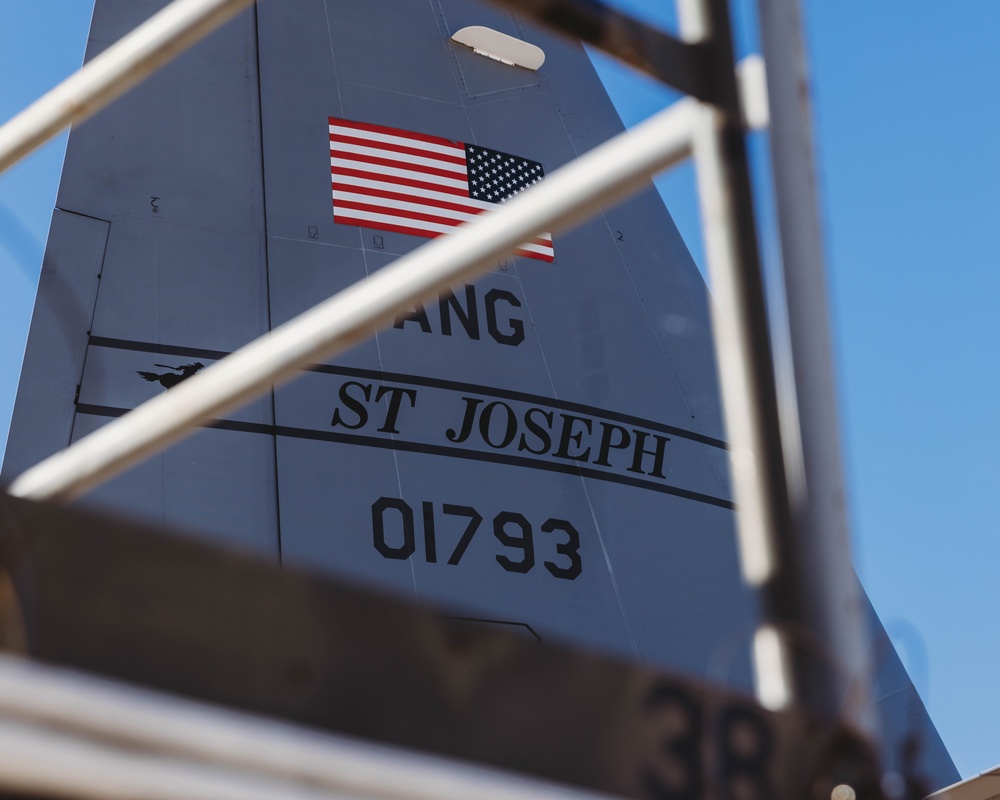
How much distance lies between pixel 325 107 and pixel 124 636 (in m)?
6.02

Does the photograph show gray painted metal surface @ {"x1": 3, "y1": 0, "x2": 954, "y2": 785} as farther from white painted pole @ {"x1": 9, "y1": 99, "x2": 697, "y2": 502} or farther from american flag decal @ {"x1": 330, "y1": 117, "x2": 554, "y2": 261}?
white painted pole @ {"x1": 9, "y1": 99, "x2": 697, "y2": 502}

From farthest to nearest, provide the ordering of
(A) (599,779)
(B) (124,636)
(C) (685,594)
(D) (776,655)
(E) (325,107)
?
(E) (325,107) → (C) (685,594) → (D) (776,655) → (A) (599,779) → (B) (124,636)

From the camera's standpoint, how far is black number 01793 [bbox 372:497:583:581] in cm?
550

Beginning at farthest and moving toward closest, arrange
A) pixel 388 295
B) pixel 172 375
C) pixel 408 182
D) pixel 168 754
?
pixel 408 182
pixel 172 375
pixel 388 295
pixel 168 754

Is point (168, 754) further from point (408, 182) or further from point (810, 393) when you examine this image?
point (408, 182)

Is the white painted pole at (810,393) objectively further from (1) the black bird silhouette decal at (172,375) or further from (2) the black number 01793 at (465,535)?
(1) the black bird silhouette decal at (172,375)

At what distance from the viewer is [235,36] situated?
683cm

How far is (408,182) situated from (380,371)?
123 centimetres

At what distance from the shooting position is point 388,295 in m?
1.62

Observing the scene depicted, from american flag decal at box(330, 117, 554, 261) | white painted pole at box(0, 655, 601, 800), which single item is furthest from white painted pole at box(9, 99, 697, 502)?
american flag decal at box(330, 117, 554, 261)

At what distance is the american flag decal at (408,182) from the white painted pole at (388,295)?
188 inches

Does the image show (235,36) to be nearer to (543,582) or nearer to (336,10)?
(336,10)

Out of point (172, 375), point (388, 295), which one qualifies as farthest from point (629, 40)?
point (172, 375)

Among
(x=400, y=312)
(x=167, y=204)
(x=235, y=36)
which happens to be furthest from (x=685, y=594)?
(x=400, y=312)
